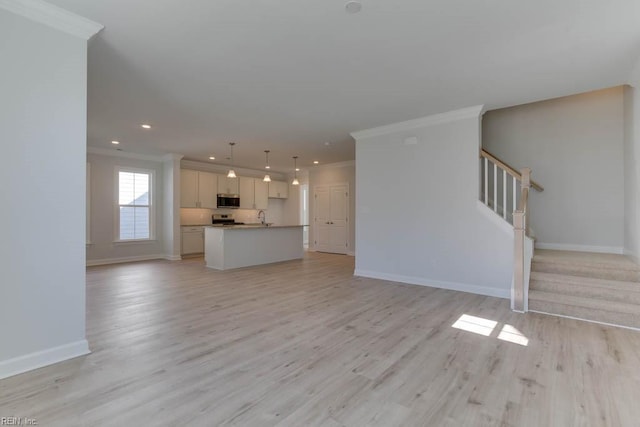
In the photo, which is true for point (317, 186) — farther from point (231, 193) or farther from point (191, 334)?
point (191, 334)

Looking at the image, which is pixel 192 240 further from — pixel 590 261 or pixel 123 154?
pixel 590 261

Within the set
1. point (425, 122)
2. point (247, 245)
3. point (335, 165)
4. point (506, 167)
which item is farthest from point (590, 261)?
point (335, 165)

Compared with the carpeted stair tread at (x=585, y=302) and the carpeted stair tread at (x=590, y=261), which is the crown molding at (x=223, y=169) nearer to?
the carpeted stair tread at (x=590, y=261)

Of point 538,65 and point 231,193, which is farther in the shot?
point 231,193

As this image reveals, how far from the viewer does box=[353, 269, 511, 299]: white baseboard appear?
420 cm

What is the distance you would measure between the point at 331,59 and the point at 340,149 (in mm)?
4140

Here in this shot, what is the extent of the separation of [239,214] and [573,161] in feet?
28.0

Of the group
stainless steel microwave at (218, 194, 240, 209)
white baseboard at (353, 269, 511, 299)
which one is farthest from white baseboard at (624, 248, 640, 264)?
stainless steel microwave at (218, 194, 240, 209)

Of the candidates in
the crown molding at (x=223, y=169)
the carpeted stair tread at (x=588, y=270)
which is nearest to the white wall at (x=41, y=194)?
the carpeted stair tread at (x=588, y=270)

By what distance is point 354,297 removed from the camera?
4184 millimetres

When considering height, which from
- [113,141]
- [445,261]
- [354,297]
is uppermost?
[113,141]

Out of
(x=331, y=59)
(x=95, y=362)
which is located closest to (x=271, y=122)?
(x=331, y=59)

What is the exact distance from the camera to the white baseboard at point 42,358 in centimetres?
210

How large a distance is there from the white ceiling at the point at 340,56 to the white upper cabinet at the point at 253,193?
467 centimetres
